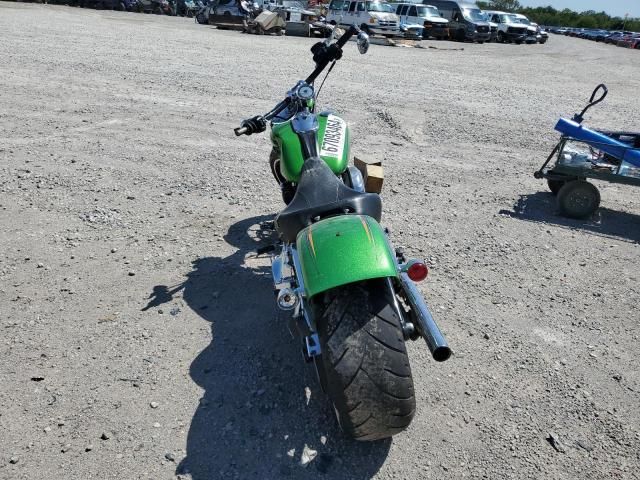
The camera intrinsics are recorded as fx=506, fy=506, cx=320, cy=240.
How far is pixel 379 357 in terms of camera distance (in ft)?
7.40

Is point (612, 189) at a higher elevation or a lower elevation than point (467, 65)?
lower

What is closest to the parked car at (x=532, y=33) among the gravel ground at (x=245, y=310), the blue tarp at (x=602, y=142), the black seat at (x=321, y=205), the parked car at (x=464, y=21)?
the parked car at (x=464, y=21)

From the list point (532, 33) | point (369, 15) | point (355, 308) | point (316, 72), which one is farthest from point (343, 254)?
point (532, 33)

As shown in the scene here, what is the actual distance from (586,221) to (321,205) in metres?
4.09

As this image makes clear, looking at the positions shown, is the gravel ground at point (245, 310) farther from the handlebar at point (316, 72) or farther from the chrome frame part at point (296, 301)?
the handlebar at point (316, 72)

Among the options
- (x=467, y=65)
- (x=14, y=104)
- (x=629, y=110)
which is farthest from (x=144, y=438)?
(x=467, y=65)

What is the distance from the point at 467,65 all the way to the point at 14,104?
14569 millimetres

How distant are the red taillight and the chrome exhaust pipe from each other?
32 mm

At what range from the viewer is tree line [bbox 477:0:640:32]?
6825 cm

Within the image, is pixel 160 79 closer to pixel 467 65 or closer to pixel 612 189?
pixel 612 189

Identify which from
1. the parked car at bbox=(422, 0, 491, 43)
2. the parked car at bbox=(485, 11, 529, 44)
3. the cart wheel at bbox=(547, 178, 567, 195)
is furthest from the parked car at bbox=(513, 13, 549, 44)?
the cart wheel at bbox=(547, 178, 567, 195)

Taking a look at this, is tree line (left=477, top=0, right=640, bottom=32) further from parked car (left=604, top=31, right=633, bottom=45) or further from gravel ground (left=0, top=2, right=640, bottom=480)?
gravel ground (left=0, top=2, right=640, bottom=480)

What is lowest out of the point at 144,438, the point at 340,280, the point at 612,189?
the point at 144,438

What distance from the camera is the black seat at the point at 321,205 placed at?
281 centimetres
